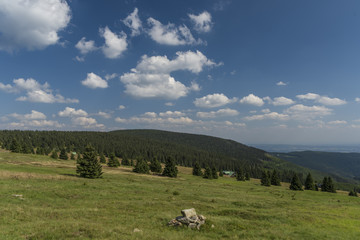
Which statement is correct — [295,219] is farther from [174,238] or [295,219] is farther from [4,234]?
[4,234]

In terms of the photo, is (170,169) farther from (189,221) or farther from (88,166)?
(189,221)

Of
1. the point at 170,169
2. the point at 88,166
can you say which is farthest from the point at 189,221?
the point at 170,169

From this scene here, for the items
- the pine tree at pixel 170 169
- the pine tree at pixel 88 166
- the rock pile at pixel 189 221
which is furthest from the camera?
the pine tree at pixel 170 169

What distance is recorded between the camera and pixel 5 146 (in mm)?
147250

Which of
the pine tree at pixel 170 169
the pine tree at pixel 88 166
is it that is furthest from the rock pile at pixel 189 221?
the pine tree at pixel 170 169

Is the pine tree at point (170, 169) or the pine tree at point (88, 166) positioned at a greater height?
the pine tree at point (88, 166)

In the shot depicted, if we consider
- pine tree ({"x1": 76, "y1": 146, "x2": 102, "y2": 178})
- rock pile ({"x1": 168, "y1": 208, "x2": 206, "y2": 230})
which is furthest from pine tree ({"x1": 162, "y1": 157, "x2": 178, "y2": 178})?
rock pile ({"x1": 168, "y1": 208, "x2": 206, "y2": 230})

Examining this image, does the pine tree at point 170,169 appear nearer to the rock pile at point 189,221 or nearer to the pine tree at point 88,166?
the pine tree at point 88,166

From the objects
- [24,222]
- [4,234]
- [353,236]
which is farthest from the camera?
[353,236]

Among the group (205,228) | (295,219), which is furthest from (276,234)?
(295,219)

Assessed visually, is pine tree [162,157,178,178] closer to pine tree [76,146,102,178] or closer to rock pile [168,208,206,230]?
pine tree [76,146,102,178]

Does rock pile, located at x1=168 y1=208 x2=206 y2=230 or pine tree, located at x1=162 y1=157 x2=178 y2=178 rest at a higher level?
rock pile, located at x1=168 y1=208 x2=206 y2=230

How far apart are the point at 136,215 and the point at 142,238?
22.5ft

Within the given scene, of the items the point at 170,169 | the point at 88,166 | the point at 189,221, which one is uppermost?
the point at 189,221
